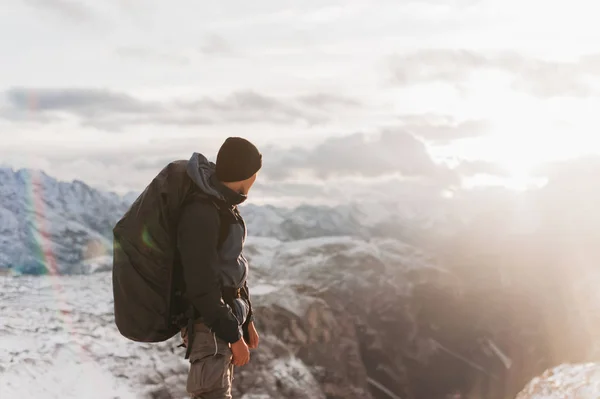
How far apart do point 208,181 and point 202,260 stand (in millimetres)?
583

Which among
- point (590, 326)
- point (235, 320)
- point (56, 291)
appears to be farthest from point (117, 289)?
point (590, 326)

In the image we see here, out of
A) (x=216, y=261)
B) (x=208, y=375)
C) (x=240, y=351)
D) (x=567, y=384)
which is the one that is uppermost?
(x=216, y=261)

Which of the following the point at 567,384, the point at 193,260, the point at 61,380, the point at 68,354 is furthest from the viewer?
the point at 68,354

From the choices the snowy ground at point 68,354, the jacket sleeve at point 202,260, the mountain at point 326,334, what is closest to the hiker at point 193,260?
the jacket sleeve at point 202,260

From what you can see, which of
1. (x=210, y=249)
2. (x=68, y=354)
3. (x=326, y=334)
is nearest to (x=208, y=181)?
(x=210, y=249)

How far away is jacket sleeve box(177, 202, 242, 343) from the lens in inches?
179

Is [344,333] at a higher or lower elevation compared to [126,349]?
lower

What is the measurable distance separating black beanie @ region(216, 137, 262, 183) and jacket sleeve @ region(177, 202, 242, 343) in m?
0.31

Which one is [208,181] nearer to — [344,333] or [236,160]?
[236,160]

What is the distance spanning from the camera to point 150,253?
4676mm

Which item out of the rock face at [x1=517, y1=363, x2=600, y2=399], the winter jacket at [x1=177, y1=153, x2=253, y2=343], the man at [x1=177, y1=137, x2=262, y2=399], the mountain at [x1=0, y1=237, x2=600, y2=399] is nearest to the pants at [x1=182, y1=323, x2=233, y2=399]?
the man at [x1=177, y1=137, x2=262, y2=399]

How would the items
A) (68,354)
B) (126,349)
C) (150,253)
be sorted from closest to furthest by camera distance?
(150,253) < (68,354) < (126,349)

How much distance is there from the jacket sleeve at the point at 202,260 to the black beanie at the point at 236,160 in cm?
31

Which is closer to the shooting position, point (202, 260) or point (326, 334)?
point (202, 260)
